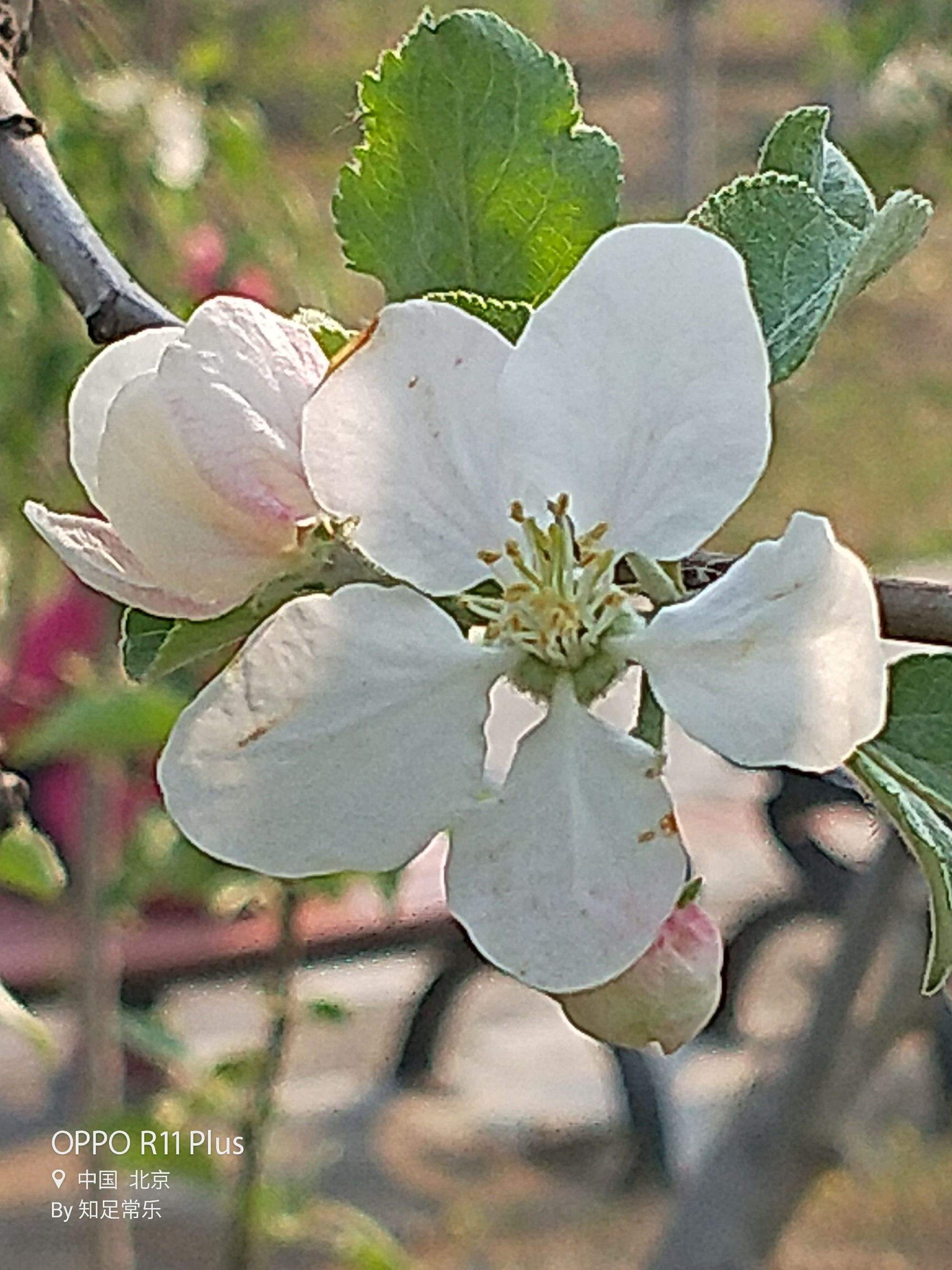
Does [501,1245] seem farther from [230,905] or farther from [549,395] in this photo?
[549,395]

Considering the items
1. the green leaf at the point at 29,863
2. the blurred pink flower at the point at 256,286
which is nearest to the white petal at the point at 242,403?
the green leaf at the point at 29,863

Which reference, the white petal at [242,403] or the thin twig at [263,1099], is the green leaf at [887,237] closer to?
the white petal at [242,403]

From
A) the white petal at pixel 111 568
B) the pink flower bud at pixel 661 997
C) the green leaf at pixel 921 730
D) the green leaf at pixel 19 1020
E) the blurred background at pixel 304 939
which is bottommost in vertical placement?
the blurred background at pixel 304 939

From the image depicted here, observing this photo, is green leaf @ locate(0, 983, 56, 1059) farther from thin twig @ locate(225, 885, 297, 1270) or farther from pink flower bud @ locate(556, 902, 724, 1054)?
thin twig @ locate(225, 885, 297, 1270)

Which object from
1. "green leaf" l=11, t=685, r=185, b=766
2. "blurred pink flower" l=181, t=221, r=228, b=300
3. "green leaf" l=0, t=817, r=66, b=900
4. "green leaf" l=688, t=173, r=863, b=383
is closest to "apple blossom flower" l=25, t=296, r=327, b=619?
"green leaf" l=688, t=173, r=863, b=383

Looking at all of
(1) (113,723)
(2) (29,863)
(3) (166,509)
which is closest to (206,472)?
(3) (166,509)

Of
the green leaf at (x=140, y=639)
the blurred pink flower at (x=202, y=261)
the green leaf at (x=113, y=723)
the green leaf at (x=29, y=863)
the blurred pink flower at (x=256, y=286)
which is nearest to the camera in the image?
the green leaf at (x=140, y=639)
